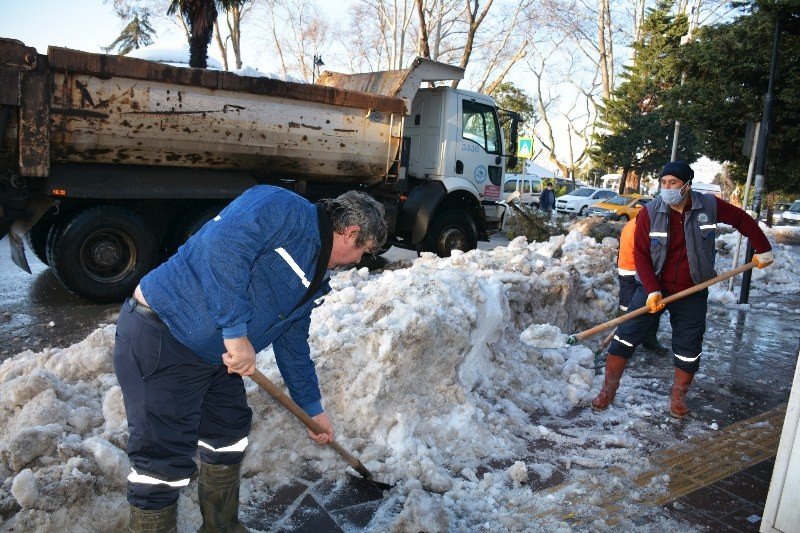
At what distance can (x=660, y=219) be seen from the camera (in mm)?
4469

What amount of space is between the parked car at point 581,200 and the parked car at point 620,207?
176 centimetres

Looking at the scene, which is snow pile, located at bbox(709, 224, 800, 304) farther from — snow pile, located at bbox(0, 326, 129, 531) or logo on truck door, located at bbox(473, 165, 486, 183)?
snow pile, located at bbox(0, 326, 129, 531)

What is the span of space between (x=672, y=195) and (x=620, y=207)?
21.0 meters

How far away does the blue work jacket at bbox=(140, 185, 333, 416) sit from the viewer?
2.16 m

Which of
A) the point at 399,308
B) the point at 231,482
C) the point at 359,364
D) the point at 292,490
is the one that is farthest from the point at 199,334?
the point at 399,308

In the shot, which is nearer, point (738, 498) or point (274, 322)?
point (274, 322)

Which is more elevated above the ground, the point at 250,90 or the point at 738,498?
the point at 250,90

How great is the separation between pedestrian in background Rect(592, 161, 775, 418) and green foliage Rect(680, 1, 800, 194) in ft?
29.8

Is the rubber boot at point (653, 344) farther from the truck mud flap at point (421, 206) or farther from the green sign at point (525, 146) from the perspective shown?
the green sign at point (525, 146)

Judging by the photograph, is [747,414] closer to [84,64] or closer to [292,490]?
[292,490]

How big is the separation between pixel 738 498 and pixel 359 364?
7.30 ft

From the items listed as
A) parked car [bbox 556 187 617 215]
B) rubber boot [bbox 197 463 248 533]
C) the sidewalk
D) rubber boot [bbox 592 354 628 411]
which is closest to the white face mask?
rubber boot [bbox 592 354 628 411]

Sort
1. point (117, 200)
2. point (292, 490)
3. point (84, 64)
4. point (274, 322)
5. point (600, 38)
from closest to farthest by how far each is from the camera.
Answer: point (274, 322), point (292, 490), point (84, 64), point (117, 200), point (600, 38)

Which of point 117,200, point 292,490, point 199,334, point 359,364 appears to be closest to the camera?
point 199,334
